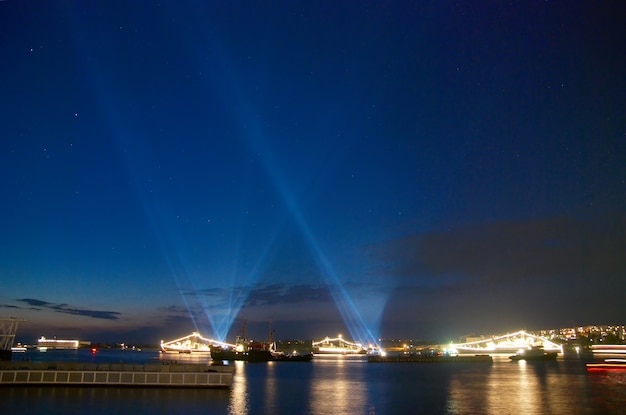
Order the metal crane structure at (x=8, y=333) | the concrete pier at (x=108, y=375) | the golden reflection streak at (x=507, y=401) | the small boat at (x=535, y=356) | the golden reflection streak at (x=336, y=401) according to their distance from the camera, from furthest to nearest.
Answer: the small boat at (x=535, y=356) → the metal crane structure at (x=8, y=333) → the concrete pier at (x=108, y=375) → the golden reflection streak at (x=507, y=401) → the golden reflection streak at (x=336, y=401)

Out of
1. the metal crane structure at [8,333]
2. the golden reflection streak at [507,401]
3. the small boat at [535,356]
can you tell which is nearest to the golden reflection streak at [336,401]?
the golden reflection streak at [507,401]

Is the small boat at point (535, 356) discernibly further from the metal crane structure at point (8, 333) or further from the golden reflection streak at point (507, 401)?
the metal crane structure at point (8, 333)

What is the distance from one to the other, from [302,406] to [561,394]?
23148mm

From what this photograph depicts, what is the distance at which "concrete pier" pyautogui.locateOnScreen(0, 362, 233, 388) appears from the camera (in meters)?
34.6

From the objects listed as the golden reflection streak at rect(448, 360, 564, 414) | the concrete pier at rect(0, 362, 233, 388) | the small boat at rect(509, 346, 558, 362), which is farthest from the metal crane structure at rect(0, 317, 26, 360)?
the small boat at rect(509, 346, 558, 362)

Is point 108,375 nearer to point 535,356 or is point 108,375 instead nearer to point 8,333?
point 8,333

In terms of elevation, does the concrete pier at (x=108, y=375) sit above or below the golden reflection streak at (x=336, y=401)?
above

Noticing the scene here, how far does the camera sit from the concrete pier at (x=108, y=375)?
114 ft

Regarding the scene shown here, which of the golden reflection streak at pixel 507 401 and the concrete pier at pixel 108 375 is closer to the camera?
the golden reflection streak at pixel 507 401

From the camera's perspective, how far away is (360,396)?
38.2 meters

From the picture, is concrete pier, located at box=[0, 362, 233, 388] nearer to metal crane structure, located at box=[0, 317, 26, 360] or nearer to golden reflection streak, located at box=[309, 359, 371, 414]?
golden reflection streak, located at box=[309, 359, 371, 414]

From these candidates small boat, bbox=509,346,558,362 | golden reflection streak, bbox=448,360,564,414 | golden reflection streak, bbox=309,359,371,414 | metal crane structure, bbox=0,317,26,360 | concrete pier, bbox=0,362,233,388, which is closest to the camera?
golden reflection streak, bbox=309,359,371,414

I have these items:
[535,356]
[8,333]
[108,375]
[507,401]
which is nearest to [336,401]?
[507,401]

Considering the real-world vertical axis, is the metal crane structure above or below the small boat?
above
